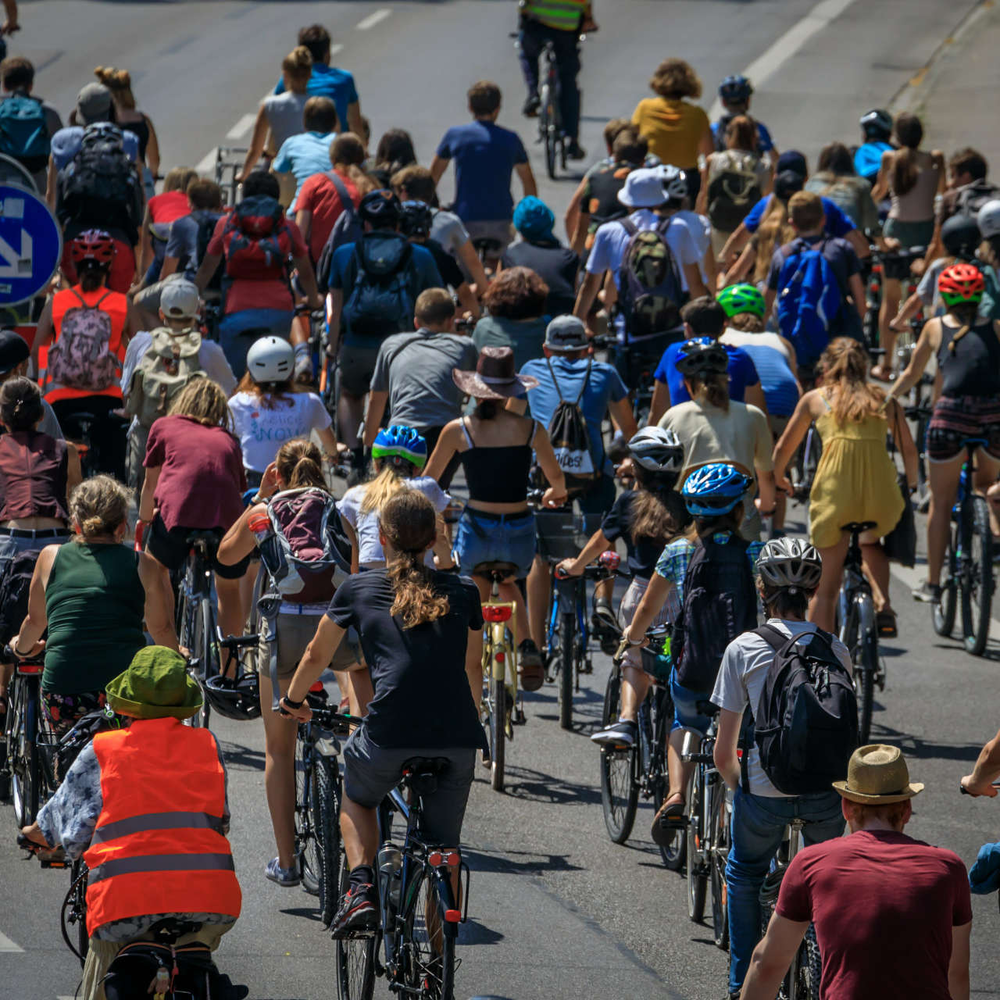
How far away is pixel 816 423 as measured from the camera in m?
10.9

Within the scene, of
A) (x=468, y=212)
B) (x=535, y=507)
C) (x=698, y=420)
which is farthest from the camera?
(x=468, y=212)

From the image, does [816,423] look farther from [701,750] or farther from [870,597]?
[701,750]

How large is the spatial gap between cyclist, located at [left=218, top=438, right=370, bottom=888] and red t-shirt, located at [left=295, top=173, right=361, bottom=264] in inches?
243

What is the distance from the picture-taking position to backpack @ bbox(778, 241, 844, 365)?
13.5m

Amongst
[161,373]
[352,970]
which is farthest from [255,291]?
[352,970]

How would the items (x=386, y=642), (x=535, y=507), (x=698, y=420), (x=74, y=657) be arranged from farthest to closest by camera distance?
1. (x=535, y=507)
2. (x=698, y=420)
3. (x=74, y=657)
4. (x=386, y=642)

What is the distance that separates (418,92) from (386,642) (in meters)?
20.9

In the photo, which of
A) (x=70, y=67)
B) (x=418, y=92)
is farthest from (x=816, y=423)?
(x=70, y=67)

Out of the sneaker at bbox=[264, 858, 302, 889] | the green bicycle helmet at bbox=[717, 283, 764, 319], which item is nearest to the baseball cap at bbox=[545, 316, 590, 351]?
the green bicycle helmet at bbox=[717, 283, 764, 319]

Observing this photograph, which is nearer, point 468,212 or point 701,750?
point 701,750

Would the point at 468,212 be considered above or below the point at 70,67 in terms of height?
below

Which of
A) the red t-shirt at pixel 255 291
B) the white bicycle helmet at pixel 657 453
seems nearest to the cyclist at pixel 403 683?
the white bicycle helmet at pixel 657 453

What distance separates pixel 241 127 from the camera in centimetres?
2511

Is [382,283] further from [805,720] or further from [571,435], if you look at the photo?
[805,720]
